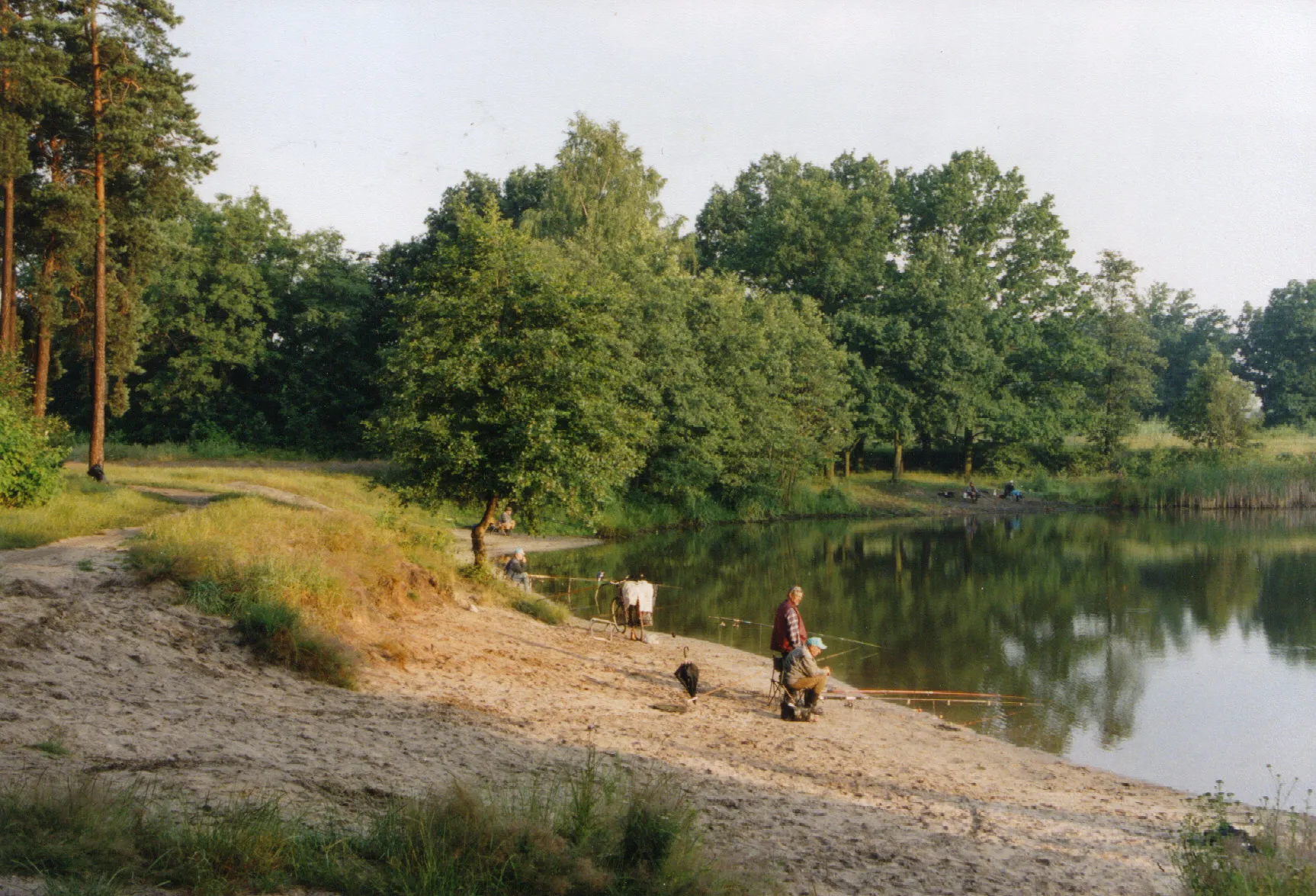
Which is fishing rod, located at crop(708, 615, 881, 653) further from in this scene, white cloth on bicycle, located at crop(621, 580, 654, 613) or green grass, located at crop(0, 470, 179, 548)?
green grass, located at crop(0, 470, 179, 548)

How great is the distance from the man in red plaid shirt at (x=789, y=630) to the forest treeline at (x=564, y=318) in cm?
691

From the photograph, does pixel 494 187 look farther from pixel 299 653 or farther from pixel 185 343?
pixel 299 653

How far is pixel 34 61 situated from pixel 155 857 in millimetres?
26616

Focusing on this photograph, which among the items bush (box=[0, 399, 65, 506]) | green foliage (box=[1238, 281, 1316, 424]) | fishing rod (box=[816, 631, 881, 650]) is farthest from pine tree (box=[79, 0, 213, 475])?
green foliage (box=[1238, 281, 1316, 424])

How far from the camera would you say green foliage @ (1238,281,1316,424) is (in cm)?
8919

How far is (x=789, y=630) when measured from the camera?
54.1 feet

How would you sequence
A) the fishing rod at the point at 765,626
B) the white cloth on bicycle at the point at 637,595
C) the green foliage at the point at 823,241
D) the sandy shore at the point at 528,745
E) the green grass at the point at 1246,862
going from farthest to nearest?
1. the green foliage at the point at 823,241
2. the fishing rod at the point at 765,626
3. the white cloth on bicycle at the point at 637,595
4. the sandy shore at the point at 528,745
5. the green grass at the point at 1246,862

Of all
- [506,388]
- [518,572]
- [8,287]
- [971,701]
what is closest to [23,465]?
[506,388]

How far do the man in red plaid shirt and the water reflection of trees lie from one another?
144 inches

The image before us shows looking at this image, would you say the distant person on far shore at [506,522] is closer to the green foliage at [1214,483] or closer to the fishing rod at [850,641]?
the fishing rod at [850,641]

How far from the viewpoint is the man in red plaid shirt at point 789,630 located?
16.4 metres

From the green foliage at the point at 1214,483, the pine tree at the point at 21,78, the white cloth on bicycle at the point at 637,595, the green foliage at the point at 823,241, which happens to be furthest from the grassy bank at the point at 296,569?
the green foliage at the point at 1214,483

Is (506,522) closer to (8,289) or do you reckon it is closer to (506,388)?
(506,388)

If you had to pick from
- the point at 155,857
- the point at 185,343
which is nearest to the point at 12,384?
the point at 155,857
